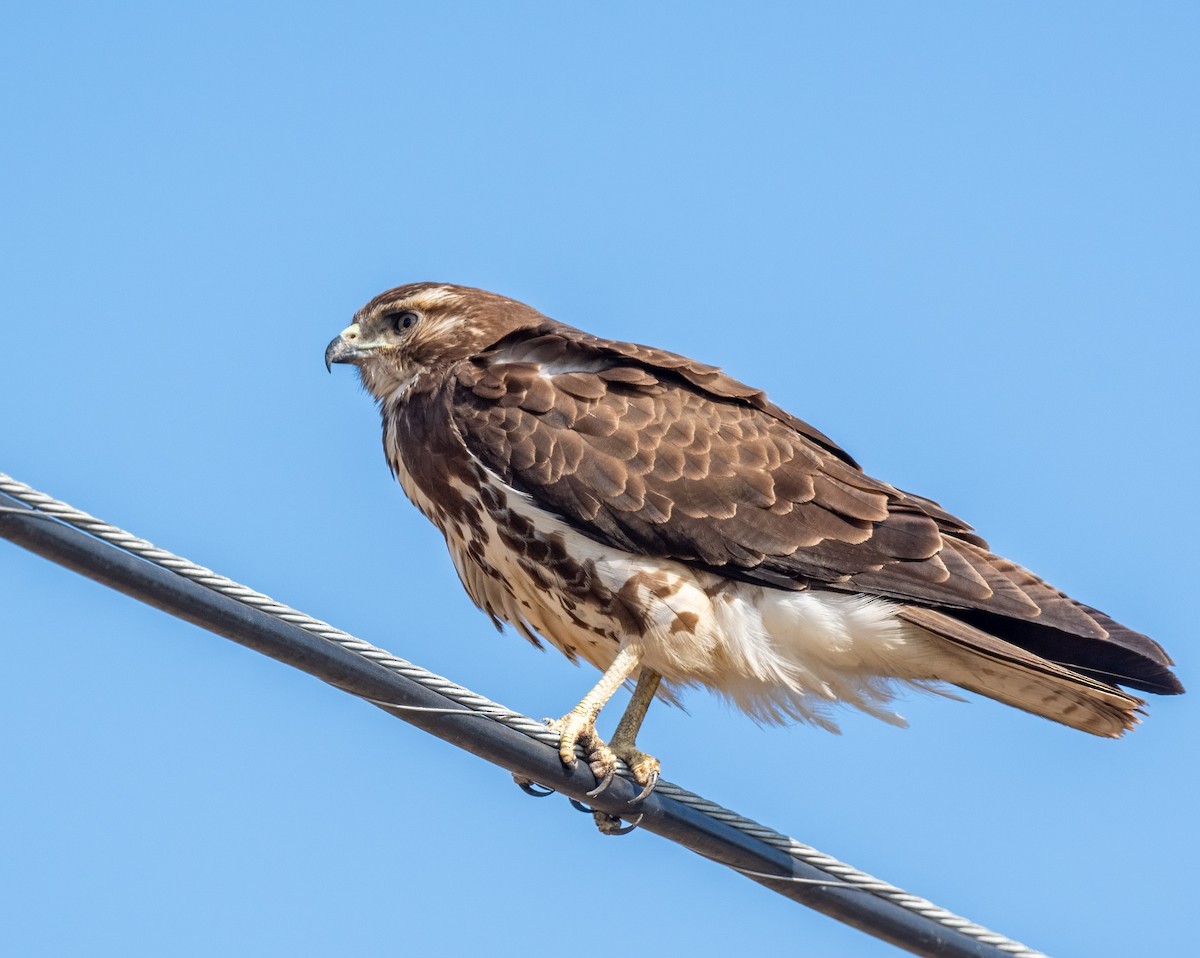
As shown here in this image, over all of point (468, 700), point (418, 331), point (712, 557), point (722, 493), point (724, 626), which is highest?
point (418, 331)

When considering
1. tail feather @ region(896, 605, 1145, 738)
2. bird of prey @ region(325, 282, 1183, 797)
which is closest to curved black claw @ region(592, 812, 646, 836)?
bird of prey @ region(325, 282, 1183, 797)

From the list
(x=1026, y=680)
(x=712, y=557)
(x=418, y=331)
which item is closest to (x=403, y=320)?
(x=418, y=331)

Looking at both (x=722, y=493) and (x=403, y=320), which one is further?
(x=403, y=320)

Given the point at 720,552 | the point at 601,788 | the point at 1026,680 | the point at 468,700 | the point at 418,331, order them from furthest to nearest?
1. the point at 418,331
2. the point at 720,552
3. the point at 1026,680
4. the point at 601,788
5. the point at 468,700

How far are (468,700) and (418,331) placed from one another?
310cm

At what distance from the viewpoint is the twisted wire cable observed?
12.8 ft

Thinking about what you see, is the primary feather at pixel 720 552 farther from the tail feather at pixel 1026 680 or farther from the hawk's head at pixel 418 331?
the hawk's head at pixel 418 331

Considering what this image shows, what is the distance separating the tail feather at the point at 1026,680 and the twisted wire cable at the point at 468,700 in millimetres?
1148

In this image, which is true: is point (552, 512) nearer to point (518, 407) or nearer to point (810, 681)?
point (518, 407)

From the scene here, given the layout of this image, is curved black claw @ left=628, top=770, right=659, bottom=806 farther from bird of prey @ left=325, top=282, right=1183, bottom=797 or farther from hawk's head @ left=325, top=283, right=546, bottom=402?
hawk's head @ left=325, top=283, right=546, bottom=402

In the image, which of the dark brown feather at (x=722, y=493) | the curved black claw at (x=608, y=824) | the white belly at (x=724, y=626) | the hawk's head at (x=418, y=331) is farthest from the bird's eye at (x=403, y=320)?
the curved black claw at (x=608, y=824)

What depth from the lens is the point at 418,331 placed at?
7.38m

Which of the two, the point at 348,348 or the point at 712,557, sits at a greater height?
the point at 348,348

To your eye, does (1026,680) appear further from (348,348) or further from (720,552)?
(348,348)
